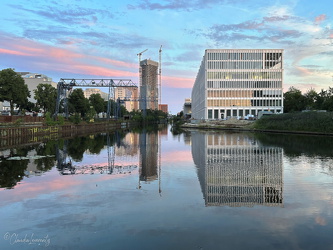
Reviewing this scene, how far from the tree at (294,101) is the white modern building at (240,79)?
11.5 m

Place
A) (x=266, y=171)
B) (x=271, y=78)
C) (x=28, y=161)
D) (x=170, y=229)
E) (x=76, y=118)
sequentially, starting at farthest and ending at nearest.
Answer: (x=271, y=78)
(x=76, y=118)
(x=28, y=161)
(x=266, y=171)
(x=170, y=229)

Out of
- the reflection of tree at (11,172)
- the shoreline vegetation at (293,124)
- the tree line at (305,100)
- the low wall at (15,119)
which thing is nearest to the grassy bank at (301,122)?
the shoreline vegetation at (293,124)

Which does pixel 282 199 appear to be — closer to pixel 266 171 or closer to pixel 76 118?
pixel 266 171

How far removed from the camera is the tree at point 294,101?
134750mm

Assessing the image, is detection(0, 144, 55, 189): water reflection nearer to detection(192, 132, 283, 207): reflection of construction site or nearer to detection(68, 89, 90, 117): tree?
detection(192, 132, 283, 207): reflection of construction site

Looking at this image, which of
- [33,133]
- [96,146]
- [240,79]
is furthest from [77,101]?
[96,146]

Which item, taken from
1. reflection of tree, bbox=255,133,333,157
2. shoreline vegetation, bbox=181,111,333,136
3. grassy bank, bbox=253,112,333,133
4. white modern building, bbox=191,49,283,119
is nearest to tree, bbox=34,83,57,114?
shoreline vegetation, bbox=181,111,333,136

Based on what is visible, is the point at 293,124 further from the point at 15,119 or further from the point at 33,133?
the point at 15,119

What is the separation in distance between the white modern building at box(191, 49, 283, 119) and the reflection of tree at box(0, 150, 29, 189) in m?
117

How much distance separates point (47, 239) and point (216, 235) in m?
5.17

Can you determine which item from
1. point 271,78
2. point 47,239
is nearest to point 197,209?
→ point 47,239

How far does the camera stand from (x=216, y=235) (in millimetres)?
9406

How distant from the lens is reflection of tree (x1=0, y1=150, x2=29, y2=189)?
17.5 metres

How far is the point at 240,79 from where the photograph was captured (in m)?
136
